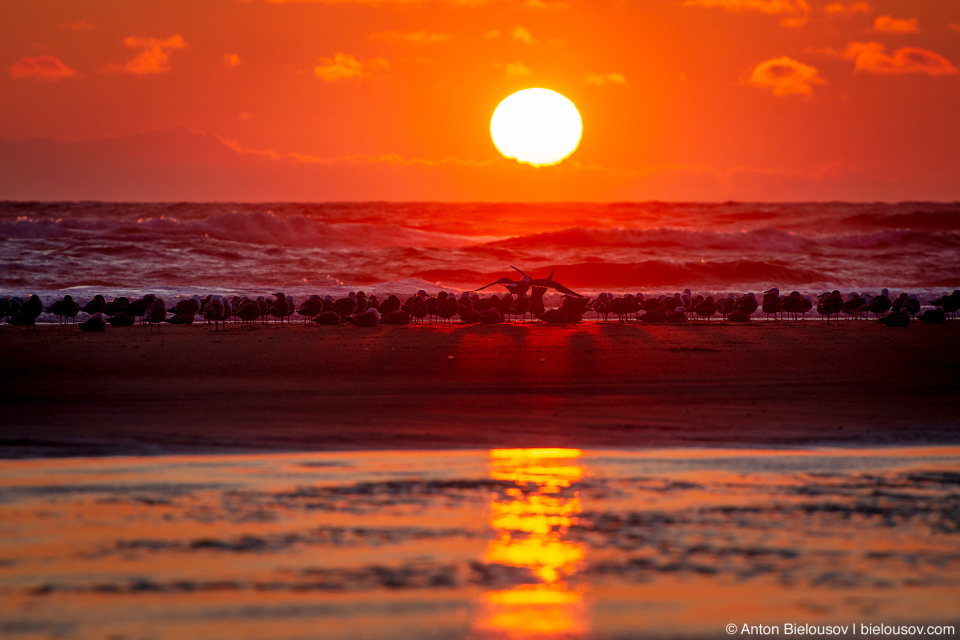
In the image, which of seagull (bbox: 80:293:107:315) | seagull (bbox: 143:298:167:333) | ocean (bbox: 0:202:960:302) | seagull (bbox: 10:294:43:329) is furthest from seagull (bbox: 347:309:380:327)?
ocean (bbox: 0:202:960:302)

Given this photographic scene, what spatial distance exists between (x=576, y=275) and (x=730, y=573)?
3371cm

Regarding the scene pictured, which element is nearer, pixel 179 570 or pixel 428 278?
pixel 179 570

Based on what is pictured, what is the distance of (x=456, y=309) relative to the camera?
72.2ft

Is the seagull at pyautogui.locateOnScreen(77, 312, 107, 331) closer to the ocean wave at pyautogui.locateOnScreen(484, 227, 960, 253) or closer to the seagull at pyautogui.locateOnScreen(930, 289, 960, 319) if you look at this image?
the seagull at pyautogui.locateOnScreen(930, 289, 960, 319)

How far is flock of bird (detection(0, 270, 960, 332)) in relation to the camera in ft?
69.1

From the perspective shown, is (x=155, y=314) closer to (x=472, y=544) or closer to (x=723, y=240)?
(x=472, y=544)

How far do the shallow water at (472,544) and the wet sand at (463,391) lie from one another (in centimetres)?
98

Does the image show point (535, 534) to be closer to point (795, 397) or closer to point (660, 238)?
point (795, 397)

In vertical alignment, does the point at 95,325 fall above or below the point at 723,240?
below

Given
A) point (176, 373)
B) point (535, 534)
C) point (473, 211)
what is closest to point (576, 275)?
point (176, 373)

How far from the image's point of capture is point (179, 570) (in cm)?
602

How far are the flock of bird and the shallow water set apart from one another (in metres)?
12.2

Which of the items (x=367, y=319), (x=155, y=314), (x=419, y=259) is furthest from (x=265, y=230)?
(x=155, y=314)

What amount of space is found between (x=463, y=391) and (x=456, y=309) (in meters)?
9.39
